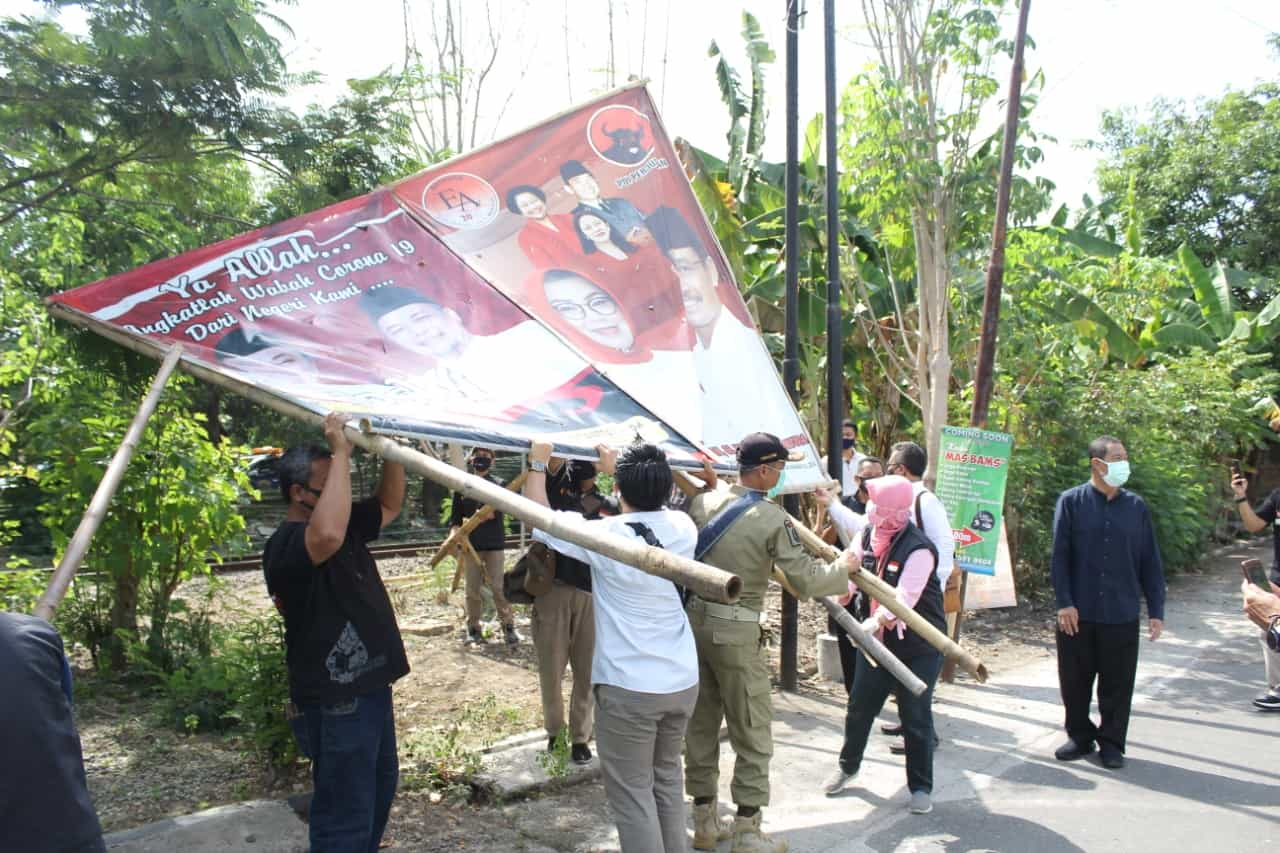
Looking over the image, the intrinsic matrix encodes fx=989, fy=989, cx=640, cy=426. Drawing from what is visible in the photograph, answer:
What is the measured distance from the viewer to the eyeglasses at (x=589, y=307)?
197 inches

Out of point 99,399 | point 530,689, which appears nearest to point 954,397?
point 530,689

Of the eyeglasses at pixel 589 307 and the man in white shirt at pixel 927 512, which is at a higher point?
the eyeglasses at pixel 589 307

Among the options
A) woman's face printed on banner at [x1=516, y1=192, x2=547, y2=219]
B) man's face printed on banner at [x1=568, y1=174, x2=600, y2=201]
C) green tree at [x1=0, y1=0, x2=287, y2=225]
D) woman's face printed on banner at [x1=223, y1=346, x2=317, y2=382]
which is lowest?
woman's face printed on banner at [x1=223, y1=346, x2=317, y2=382]

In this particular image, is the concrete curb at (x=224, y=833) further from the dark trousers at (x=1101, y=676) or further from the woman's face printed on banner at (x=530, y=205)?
the dark trousers at (x=1101, y=676)

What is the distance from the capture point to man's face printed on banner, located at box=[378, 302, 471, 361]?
4.37 m

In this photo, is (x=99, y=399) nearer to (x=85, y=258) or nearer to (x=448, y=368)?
(x=85, y=258)

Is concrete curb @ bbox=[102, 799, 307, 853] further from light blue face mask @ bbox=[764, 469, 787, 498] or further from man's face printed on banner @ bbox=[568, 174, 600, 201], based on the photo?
man's face printed on banner @ bbox=[568, 174, 600, 201]

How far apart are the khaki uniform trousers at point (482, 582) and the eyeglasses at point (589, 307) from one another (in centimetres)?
374

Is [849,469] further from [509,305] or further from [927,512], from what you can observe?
[509,305]

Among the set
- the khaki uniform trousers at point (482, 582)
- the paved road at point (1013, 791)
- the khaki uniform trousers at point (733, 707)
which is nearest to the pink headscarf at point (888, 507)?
the khaki uniform trousers at point (733, 707)

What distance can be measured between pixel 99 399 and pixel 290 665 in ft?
11.7

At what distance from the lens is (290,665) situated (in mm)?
3748

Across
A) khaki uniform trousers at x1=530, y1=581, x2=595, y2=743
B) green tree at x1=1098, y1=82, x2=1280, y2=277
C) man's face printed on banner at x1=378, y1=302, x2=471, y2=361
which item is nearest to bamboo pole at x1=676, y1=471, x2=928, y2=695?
khaki uniform trousers at x1=530, y1=581, x2=595, y2=743

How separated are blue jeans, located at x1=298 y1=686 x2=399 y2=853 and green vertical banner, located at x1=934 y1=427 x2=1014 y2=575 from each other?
17.9 feet
